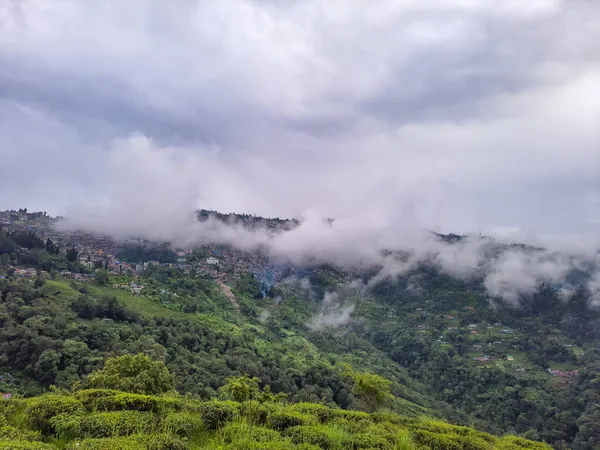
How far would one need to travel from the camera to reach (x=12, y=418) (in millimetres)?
9398

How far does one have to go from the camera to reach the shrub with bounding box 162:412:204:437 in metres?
9.09

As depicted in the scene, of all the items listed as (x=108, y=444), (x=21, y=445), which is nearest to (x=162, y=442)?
(x=108, y=444)

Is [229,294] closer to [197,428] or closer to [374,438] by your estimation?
[197,428]

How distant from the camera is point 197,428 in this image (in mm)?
9789

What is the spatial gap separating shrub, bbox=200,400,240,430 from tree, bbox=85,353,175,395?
824cm

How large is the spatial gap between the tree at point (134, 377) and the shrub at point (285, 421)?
9418mm

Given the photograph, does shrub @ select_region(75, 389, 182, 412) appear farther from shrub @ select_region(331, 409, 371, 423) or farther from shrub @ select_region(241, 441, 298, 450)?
shrub @ select_region(331, 409, 371, 423)

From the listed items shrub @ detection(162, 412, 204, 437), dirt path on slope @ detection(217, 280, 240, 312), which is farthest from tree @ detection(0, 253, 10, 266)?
shrub @ detection(162, 412, 204, 437)

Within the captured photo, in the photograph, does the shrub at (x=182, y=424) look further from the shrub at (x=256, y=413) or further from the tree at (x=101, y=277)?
the tree at (x=101, y=277)

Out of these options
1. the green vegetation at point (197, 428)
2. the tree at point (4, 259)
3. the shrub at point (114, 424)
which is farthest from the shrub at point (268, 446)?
the tree at point (4, 259)

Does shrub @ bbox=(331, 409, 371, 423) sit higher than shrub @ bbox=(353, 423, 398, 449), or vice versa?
shrub @ bbox=(353, 423, 398, 449)

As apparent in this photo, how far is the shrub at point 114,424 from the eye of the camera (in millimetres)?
8555

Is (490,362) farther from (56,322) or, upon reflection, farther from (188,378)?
(56,322)

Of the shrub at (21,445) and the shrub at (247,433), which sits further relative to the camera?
the shrub at (247,433)
